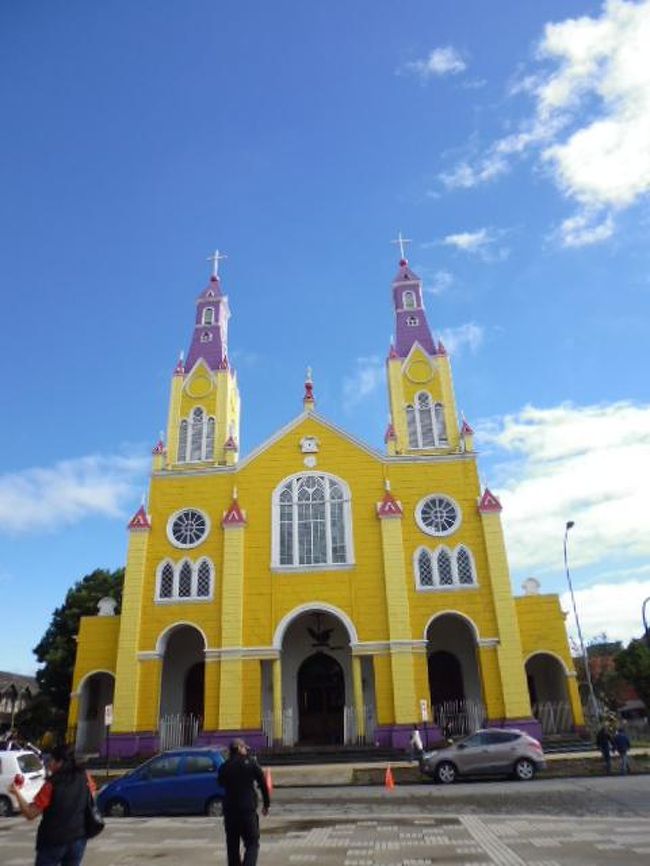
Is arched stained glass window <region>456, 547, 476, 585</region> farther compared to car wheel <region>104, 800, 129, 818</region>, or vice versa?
arched stained glass window <region>456, 547, 476, 585</region>

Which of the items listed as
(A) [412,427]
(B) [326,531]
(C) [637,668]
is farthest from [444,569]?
(C) [637,668]

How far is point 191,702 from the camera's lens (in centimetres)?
2977

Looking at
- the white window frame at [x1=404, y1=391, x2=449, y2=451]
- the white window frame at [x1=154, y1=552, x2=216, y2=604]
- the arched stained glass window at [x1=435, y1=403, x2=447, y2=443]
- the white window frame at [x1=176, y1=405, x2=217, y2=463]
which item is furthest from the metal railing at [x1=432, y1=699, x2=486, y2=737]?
the white window frame at [x1=176, y1=405, x2=217, y2=463]

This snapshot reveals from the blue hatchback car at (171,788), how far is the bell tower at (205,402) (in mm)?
17913

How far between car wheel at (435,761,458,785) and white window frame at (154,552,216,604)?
12890mm

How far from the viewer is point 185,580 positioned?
28.9 metres

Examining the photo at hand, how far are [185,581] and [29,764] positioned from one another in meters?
13.8

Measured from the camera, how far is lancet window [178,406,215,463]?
32.3 metres

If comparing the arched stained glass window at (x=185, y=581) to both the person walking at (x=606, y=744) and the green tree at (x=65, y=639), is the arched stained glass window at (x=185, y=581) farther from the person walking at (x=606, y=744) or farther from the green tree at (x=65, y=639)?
the person walking at (x=606, y=744)

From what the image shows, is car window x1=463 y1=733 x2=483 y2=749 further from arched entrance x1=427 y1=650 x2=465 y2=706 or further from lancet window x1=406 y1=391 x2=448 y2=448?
lancet window x1=406 y1=391 x2=448 y2=448

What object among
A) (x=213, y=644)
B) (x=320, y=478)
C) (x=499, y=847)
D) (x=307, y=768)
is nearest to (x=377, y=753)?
(x=307, y=768)

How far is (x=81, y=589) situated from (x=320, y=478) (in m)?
19.1

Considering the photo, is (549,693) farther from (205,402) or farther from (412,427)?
(205,402)

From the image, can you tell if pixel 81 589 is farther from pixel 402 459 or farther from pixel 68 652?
pixel 402 459
